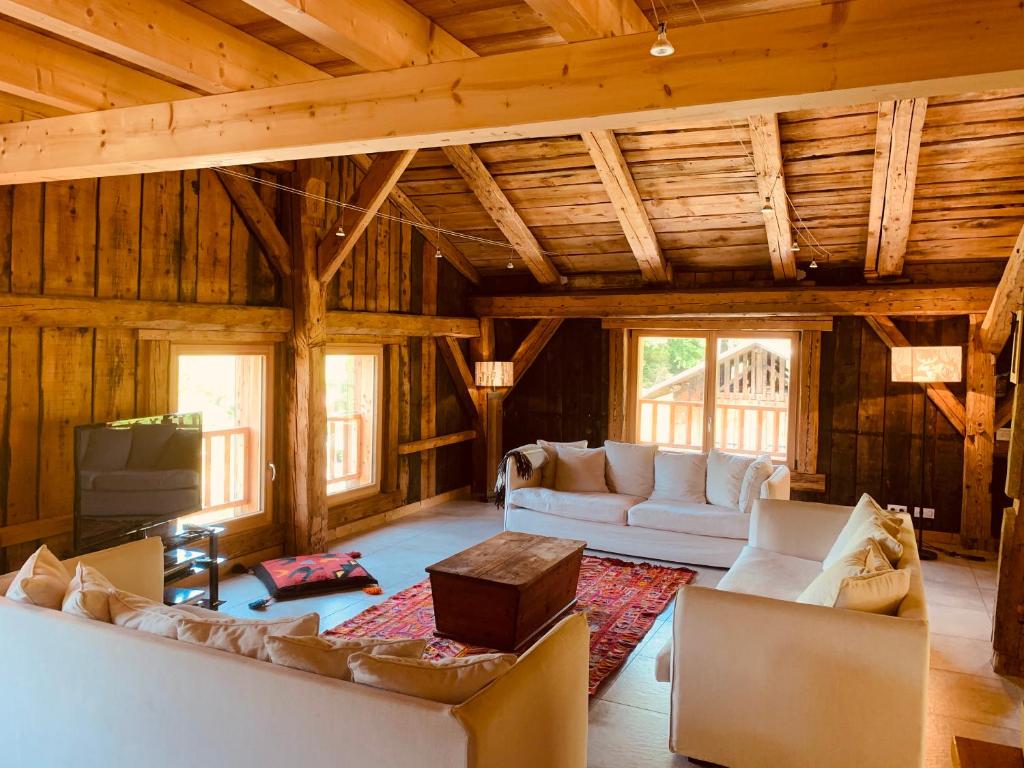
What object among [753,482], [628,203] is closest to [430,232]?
[628,203]

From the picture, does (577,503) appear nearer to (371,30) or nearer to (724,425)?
(724,425)

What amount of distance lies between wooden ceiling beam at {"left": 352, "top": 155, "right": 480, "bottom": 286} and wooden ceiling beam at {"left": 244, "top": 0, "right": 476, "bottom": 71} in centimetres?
382

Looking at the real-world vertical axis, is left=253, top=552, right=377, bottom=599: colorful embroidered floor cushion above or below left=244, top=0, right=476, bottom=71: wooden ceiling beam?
below

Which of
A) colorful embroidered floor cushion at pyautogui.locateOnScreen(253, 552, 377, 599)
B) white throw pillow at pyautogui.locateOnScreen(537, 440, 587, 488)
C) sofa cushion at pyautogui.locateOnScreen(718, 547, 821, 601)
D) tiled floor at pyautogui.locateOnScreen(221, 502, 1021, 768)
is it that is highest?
white throw pillow at pyautogui.locateOnScreen(537, 440, 587, 488)

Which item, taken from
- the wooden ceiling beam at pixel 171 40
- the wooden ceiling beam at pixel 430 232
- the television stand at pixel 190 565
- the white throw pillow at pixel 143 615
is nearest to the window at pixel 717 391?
the wooden ceiling beam at pixel 430 232

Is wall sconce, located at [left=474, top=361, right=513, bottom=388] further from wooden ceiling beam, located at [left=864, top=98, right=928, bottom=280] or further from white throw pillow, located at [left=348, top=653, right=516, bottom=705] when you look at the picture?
white throw pillow, located at [left=348, top=653, right=516, bottom=705]

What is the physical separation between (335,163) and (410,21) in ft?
12.8

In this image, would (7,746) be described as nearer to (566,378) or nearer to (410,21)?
(410,21)

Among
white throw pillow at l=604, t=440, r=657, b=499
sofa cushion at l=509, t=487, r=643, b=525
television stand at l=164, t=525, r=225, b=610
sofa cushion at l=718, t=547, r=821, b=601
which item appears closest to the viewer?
sofa cushion at l=718, t=547, r=821, b=601

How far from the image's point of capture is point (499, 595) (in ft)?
14.3

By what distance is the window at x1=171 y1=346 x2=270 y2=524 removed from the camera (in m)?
5.70

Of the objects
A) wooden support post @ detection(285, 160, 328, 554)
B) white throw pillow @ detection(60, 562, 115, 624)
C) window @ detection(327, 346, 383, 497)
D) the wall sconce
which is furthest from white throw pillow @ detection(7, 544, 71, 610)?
the wall sconce

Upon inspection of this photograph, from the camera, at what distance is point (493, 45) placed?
4.00 metres

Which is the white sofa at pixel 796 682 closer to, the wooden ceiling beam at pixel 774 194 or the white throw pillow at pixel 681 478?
the white throw pillow at pixel 681 478
